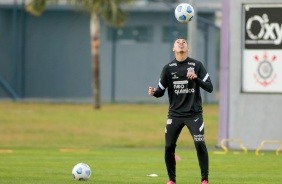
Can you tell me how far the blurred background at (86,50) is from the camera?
5138cm

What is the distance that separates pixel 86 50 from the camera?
174 feet

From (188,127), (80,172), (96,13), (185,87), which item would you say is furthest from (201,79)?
(96,13)

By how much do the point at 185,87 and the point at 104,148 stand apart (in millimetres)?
13433

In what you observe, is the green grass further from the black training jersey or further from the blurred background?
the blurred background

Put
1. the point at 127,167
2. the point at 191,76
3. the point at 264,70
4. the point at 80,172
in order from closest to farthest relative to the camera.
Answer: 1. the point at 191,76
2. the point at 80,172
3. the point at 127,167
4. the point at 264,70

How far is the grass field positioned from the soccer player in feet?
4.31

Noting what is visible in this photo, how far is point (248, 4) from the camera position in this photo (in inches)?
1021

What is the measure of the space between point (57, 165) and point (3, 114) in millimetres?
18849

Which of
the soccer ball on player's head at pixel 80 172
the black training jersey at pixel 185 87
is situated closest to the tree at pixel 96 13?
the soccer ball on player's head at pixel 80 172

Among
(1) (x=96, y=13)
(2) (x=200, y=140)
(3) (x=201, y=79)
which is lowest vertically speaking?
(2) (x=200, y=140)

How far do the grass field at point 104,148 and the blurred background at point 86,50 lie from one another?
4.94m

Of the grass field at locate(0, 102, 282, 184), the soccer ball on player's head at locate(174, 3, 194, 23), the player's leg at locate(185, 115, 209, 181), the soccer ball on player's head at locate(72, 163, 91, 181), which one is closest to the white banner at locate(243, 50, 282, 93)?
the grass field at locate(0, 102, 282, 184)

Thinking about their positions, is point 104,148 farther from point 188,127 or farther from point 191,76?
point 191,76

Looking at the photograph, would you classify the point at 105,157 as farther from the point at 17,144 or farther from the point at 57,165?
the point at 17,144
